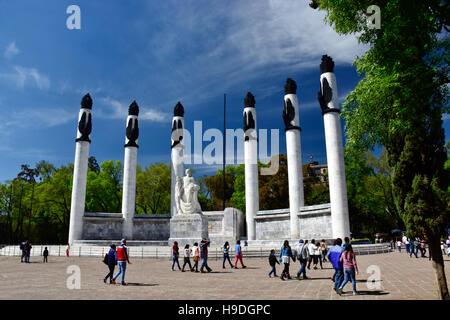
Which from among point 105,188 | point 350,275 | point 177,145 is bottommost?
point 350,275

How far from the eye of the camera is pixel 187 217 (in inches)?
1014

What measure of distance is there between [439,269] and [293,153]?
2630 centimetres

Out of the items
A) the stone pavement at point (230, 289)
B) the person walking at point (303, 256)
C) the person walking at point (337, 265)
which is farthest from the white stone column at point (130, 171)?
the person walking at point (337, 265)

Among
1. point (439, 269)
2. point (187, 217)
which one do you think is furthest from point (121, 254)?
point (187, 217)

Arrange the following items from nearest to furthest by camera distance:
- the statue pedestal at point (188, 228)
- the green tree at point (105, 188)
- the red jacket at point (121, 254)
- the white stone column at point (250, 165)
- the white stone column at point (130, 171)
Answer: the red jacket at point (121, 254) < the statue pedestal at point (188, 228) < the white stone column at point (250, 165) < the white stone column at point (130, 171) < the green tree at point (105, 188)

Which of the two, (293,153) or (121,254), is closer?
(121,254)

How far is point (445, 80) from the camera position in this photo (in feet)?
24.5

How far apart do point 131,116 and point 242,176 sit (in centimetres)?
2187

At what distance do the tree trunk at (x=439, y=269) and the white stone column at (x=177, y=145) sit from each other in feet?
108

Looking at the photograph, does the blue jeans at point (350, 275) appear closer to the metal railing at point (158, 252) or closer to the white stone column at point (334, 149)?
the metal railing at point (158, 252)

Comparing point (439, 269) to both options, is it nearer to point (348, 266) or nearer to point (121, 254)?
point (348, 266)

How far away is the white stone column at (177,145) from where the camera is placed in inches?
1524

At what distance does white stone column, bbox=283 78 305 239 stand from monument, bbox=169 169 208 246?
411 inches
